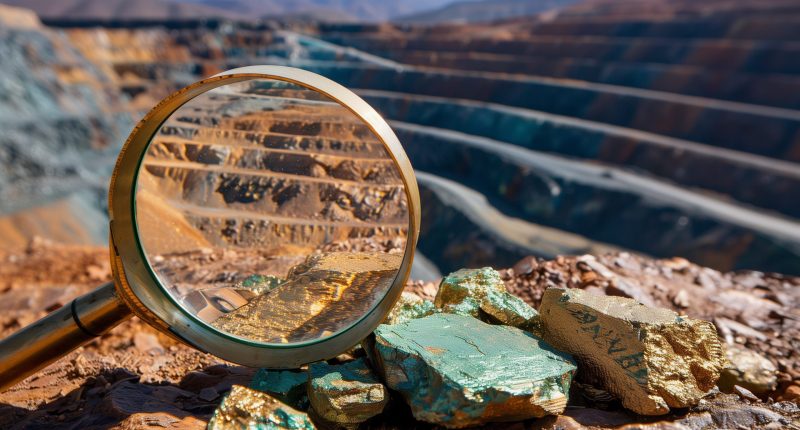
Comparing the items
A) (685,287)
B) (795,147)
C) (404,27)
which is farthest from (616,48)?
(685,287)

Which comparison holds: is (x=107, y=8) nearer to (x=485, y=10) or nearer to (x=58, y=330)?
(x=485, y=10)

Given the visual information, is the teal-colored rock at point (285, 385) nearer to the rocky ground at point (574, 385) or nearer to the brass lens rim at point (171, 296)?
the brass lens rim at point (171, 296)

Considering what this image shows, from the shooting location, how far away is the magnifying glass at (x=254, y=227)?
6.25 feet

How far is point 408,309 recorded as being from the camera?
7.97ft

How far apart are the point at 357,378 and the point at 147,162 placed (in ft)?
4.05

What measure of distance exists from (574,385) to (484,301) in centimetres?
58

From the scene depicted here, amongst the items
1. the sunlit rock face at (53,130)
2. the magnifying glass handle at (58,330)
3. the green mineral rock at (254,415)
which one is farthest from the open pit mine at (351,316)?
the sunlit rock face at (53,130)

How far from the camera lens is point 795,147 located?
67.8ft

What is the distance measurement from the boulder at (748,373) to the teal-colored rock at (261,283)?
94.5 inches

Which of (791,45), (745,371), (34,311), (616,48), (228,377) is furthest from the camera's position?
(616,48)

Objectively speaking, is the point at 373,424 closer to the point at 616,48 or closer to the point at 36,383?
the point at 36,383

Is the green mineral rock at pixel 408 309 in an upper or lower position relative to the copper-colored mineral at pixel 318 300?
lower

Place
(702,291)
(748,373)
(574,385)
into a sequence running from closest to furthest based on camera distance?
(574,385), (748,373), (702,291)

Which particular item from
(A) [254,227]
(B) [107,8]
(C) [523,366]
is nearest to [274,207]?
(A) [254,227]
